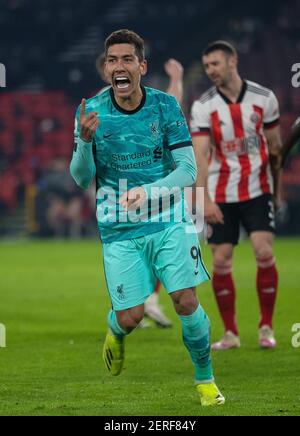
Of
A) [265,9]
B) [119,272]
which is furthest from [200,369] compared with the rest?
[265,9]

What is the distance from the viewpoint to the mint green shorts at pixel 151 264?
630 centimetres

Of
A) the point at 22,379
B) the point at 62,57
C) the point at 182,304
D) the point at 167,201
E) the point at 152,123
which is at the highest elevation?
the point at 62,57

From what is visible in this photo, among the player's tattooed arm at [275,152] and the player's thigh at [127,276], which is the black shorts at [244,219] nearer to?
the player's tattooed arm at [275,152]

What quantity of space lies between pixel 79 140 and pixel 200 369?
142 centimetres

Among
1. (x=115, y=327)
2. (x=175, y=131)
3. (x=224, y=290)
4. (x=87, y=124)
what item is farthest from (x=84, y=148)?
(x=224, y=290)

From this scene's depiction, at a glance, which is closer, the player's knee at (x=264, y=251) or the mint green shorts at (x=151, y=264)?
the mint green shorts at (x=151, y=264)

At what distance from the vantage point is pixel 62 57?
97.0 ft

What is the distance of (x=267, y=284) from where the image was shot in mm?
9102

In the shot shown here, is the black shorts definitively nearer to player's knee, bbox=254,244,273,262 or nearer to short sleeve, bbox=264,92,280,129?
player's knee, bbox=254,244,273,262

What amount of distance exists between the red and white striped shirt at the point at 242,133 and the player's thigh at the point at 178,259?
272 centimetres

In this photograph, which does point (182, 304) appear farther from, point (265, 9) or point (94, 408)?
point (265, 9)

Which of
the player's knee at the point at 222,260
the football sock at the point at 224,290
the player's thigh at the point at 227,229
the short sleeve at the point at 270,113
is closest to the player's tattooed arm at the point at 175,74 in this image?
the short sleeve at the point at 270,113

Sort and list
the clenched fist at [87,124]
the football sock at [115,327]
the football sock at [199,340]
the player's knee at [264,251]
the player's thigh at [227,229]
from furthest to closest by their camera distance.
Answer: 1. the player's thigh at [227,229]
2. the player's knee at [264,251]
3. the football sock at [115,327]
4. the football sock at [199,340]
5. the clenched fist at [87,124]

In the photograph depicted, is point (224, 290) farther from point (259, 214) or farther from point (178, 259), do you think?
point (178, 259)
